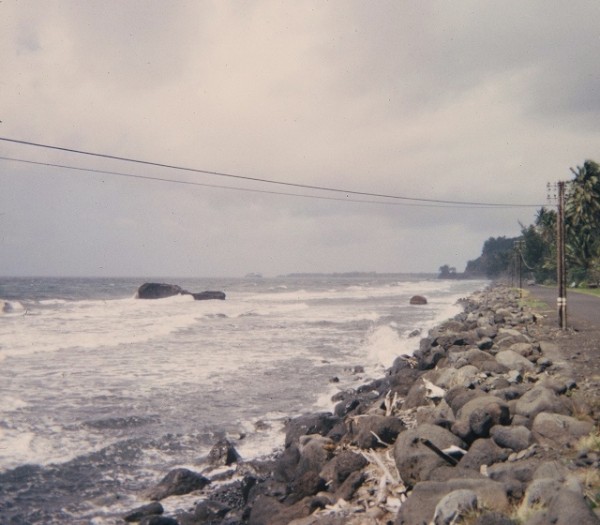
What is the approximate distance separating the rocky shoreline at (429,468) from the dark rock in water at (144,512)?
Answer: 1 cm

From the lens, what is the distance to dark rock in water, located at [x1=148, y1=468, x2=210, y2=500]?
746 centimetres

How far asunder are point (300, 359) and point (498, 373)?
8.66 metres

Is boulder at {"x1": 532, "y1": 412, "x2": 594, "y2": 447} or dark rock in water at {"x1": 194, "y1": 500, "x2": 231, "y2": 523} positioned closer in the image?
boulder at {"x1": 532, "y1": 412, "x2": 594, "y2": 447}

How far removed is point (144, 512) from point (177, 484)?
A: 74 cm

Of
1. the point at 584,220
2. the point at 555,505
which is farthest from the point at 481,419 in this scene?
the point at 584,220

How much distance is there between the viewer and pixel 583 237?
51312mm

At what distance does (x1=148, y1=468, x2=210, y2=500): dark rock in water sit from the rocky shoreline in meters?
0.02

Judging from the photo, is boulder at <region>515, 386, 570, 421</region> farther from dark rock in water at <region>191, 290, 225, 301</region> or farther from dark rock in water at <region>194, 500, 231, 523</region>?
dark rock in water at <region>191, 290, 225, 301</region>

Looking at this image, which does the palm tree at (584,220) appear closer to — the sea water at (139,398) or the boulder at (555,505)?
the sea water at (139,398)

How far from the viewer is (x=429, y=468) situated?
6012 mm

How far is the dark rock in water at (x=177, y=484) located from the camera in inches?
294

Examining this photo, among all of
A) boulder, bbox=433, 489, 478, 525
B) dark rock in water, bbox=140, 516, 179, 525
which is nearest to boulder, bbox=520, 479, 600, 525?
boulder, bbox=433, 489, 478, 525

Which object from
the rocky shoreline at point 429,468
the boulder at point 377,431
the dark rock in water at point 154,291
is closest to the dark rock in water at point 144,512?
the rocky shoreline at point 429,468

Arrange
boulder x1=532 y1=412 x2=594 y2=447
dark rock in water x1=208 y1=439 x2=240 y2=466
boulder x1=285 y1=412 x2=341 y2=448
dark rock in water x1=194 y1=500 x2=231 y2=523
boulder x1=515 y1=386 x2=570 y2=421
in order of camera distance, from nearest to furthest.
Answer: boulder x1=532 y1=412 x2=594 y2=447 < dark rock in water x1=194 y1=500 x2=231 y2=523 < boulder x1=515 y1=386 x2=570 y2=421 < dark rock in water x1=208 y1=439 x2=240 y2=466 < boulder x1=285 y1=412 x2=341 y2=448
